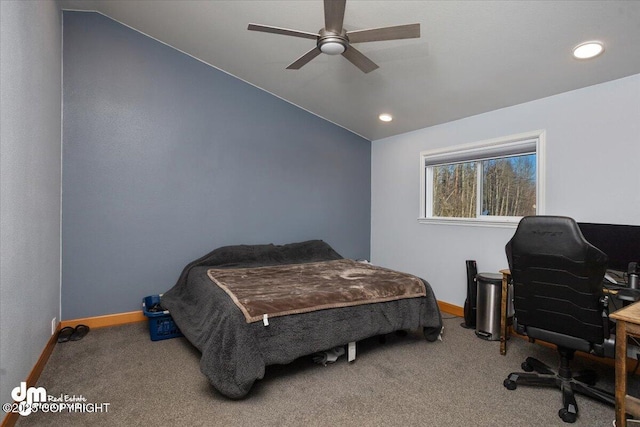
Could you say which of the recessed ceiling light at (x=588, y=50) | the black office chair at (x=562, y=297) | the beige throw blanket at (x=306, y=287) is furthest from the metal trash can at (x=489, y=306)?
the recessed ceiling light at (x=588, y=50)

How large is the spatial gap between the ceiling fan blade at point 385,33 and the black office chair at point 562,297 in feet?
4.34

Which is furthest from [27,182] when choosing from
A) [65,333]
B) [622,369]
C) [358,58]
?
[622,369]

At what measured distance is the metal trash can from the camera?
2.99m

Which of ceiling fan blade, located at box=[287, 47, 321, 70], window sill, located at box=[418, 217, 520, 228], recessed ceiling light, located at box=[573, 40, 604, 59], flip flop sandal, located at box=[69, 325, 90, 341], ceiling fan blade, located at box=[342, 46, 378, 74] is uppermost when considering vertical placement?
recessed ceiling light, located at box=[573, 40, 604, 59]

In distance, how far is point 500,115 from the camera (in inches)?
127

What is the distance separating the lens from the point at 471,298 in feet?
10.9

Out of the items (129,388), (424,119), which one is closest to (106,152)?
(129,388)

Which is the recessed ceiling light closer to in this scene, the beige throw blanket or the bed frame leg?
the beige throw blanket

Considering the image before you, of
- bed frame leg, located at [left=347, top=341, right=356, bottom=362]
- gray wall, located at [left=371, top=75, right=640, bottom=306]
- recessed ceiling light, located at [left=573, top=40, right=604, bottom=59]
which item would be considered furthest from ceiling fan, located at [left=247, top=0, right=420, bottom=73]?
bed frame leg, located at [left=347, top=341, right=356, bottom=362]

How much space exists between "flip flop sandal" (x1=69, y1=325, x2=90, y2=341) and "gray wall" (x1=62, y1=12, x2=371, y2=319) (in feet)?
0.49

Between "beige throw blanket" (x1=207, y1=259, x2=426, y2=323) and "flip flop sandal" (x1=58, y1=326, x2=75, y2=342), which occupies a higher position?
"beige throw blanket" (x1=207, y1=259, x2=426, y2=323)

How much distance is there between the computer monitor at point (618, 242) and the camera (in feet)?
7.29

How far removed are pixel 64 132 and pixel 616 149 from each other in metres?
4.62

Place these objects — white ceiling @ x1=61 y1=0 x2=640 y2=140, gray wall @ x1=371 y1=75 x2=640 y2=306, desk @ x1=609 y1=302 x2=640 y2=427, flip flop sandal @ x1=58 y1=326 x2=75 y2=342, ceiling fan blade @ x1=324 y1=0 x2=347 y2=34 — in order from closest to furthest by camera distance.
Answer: desk @ x1=609 y1=302 x2=640 y2=427 < ceiling fan blade @ x1=324 y1=0 x2=347 y2=34 < white ceiling @ x1=61 y1=0 x2=640 y2=140 < gray wall @ x1=371 y1=75 x2=640 y2=306 < flip flop sandal @ x1=58 y1=326 x2=75 y2=342
